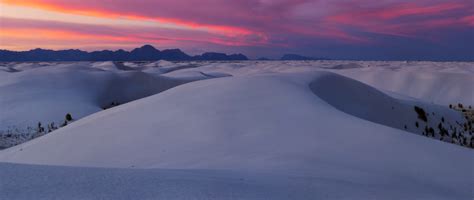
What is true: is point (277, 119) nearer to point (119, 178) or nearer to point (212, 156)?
point (212, 156)

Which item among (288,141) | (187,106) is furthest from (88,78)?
(288,141)

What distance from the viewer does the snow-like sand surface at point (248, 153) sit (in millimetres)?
3752

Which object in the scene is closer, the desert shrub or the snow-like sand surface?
the snow-like sand surface

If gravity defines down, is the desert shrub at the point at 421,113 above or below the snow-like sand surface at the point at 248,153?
below

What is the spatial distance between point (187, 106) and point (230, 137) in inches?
127

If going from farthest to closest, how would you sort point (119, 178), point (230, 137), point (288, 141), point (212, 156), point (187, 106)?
point (187, 106), point (230, 137), point (288, 141), point (212, 156), point (119, 178)

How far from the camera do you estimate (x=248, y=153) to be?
7059mm

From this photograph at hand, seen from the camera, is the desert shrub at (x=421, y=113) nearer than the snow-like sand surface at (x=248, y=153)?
No

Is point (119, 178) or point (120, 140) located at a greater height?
point (119, 178)

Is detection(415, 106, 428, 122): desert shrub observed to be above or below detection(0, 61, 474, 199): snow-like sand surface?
below

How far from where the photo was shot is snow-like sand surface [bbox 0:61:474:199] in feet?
12.3

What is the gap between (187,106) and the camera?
11.2 metres

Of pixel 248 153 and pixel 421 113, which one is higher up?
pixel 248 153

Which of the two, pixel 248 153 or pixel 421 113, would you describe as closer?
pixel 248 153
